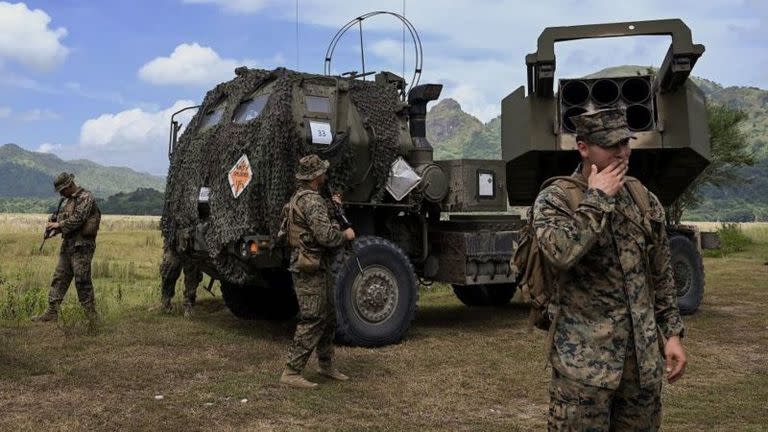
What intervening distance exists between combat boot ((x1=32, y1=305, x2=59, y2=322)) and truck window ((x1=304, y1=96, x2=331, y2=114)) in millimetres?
3877

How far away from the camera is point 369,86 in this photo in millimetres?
8266

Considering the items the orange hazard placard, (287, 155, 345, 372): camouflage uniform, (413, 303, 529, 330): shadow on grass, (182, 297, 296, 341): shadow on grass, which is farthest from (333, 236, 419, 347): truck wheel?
(413, 303, 529, 330): shadow on grass

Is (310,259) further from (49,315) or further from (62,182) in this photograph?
(49,315)

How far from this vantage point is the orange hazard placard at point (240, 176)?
7285 millimetres

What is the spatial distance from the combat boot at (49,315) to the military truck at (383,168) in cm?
159

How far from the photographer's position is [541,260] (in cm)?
305

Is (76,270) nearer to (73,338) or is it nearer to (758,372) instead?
(73,338)

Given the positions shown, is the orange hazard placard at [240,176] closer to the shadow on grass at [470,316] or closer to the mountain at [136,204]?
the shadow on grass at [470,316]

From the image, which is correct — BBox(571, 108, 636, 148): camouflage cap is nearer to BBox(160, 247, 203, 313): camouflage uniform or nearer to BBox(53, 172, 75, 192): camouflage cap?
BBox(160, 247, 203, 313): camouflage uniform

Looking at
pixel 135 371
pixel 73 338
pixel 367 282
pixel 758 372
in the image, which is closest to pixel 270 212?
pixel 367 282

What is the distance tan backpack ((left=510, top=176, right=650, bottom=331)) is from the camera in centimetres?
301

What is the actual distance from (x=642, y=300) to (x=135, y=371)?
15.3 feet

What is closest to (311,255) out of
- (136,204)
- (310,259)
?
(310,259)

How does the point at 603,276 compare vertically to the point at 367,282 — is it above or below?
above
